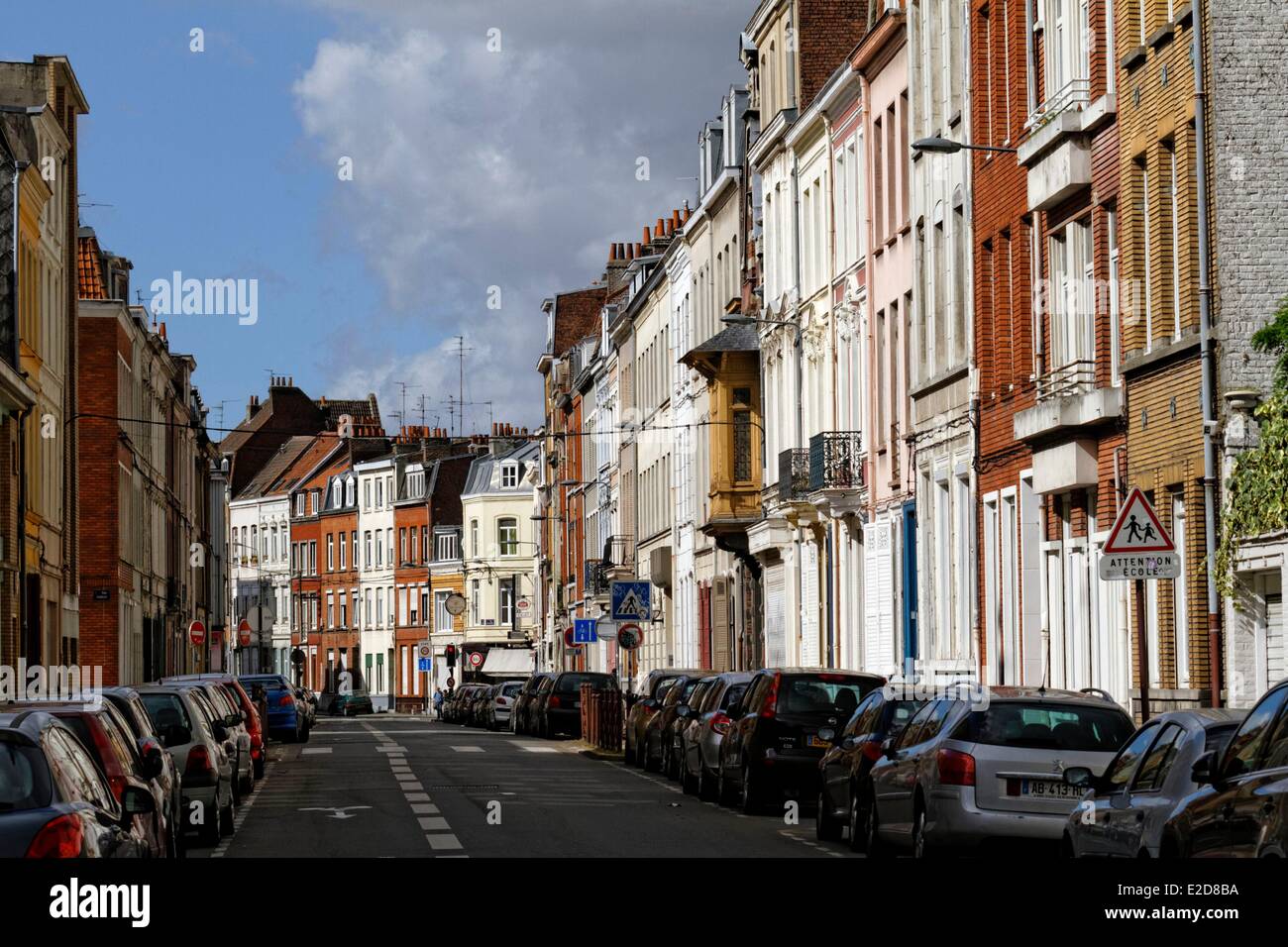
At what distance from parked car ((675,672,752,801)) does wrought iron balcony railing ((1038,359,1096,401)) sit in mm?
5286

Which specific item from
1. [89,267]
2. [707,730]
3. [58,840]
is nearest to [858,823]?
[707,730]

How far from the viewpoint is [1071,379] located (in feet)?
100

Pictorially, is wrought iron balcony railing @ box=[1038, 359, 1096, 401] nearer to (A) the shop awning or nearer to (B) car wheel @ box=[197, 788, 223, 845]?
(B) car wheel @ box=[197, 788, 223, 845]

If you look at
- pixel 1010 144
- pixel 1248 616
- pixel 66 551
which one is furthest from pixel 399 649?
pixel 1248 616

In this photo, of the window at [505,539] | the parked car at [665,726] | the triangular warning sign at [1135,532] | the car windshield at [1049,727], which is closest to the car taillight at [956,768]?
the car windshield at [1049,727]

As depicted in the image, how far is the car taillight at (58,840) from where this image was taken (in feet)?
35.4

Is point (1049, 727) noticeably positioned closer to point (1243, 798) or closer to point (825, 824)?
point (825, 824)

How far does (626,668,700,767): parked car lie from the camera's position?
1502 inches

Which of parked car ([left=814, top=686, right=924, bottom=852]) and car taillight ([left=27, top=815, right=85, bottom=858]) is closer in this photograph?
car taillight ([left=27, top=815, right=85, bottom=858])

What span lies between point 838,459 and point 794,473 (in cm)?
251

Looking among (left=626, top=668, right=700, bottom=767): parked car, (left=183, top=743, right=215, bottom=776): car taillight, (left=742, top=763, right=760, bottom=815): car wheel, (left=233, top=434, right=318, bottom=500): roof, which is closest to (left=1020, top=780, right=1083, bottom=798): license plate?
(left=183, top=743, right=215, bottom=776): car taillight

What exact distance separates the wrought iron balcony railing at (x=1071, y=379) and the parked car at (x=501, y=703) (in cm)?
3601

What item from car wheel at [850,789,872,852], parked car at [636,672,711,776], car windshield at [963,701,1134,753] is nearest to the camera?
car windshield at [963,701,1134,753]
